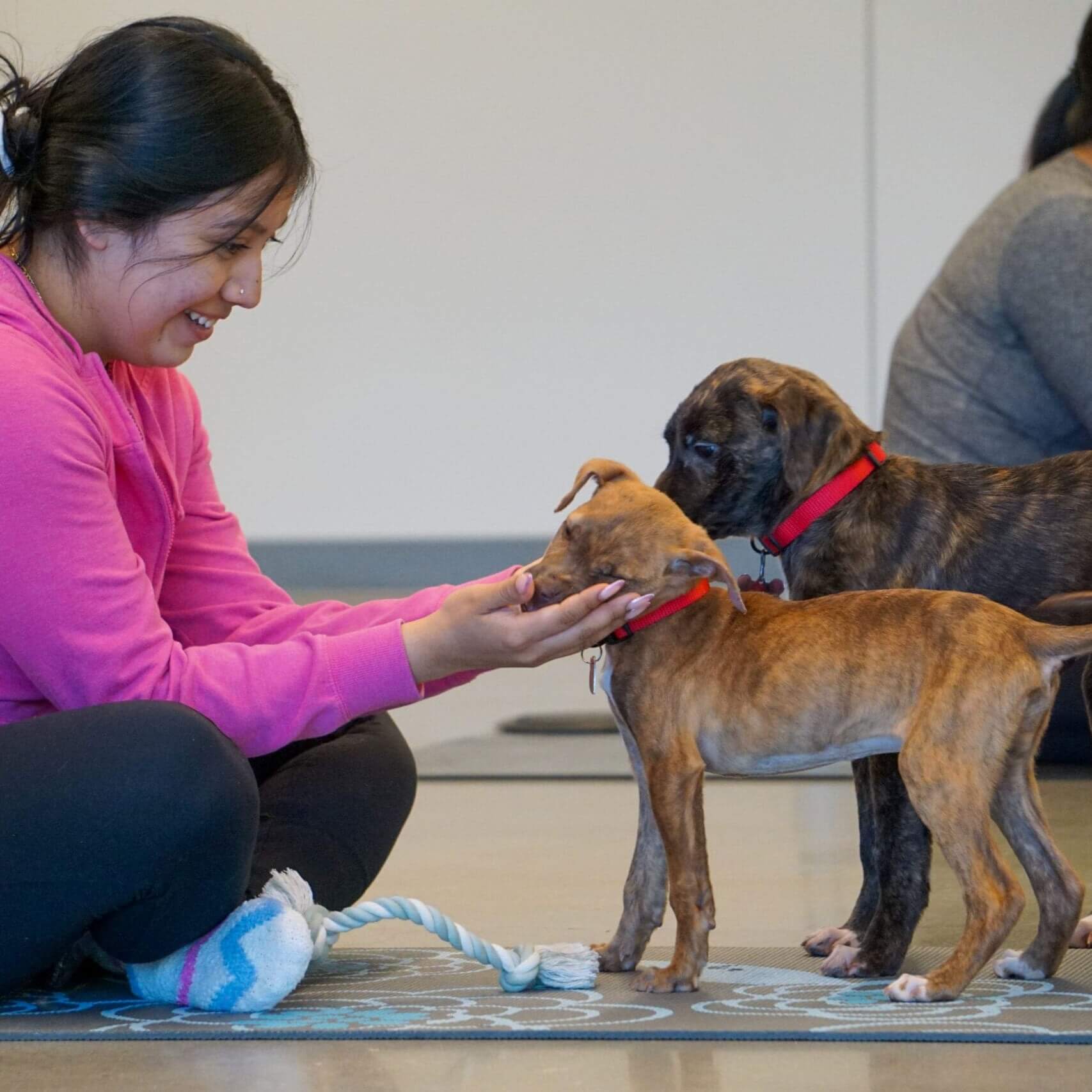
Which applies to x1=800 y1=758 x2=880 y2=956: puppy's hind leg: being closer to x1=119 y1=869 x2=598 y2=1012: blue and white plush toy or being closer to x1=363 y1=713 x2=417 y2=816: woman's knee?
x1=119 y1=869 x2=598 y2=1012: blue and white plush toy

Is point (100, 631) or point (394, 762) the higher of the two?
point (100, 631)

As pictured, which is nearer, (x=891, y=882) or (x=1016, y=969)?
(x=1016, y=969)

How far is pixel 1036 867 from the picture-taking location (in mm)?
1935

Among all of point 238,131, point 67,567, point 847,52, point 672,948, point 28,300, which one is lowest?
point 672,948

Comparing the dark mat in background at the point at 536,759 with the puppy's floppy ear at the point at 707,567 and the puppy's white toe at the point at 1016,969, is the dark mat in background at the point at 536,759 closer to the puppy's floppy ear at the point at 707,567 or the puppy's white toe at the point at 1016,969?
the puppy's white toe at the point at 1016,969

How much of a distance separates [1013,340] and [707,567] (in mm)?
1430

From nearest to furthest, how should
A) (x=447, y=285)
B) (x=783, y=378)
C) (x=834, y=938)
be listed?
(x=834, y=938)
(x=783, y=378)
(x=447, y=285)

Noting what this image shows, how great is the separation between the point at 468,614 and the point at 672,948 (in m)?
0.63

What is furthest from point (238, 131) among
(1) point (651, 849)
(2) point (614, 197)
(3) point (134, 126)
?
(2) point (614, 197)

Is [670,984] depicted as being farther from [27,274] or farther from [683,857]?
[27,274]

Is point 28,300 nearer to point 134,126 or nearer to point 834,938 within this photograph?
point 134,126

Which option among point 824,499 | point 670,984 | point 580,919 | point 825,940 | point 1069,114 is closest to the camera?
point 670,984

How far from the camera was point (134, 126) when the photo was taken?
1908 millimetres

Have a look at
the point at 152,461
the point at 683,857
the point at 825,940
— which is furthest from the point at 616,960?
the point at 152,461
